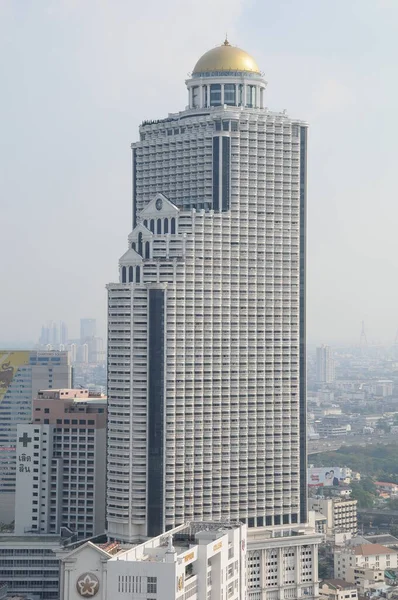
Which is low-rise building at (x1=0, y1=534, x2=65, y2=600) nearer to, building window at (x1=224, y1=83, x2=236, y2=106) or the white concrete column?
the white concrete column

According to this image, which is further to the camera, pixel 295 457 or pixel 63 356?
pixel 63 356

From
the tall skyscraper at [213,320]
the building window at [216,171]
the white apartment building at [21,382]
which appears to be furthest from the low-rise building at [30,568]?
the white apartment building at [21,382]

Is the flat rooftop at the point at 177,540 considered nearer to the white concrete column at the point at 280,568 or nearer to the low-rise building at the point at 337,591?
the white concrete column at the point at 280,568

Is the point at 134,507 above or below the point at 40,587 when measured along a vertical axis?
above

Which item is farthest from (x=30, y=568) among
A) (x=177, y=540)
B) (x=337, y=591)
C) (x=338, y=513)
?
(x=338, y=513)

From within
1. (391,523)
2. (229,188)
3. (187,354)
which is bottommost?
(391,523)

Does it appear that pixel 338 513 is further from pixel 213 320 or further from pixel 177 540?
pixel 177 540

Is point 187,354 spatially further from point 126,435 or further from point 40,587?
point 40,587

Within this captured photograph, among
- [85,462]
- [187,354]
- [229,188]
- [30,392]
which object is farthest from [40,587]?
[30,392]
